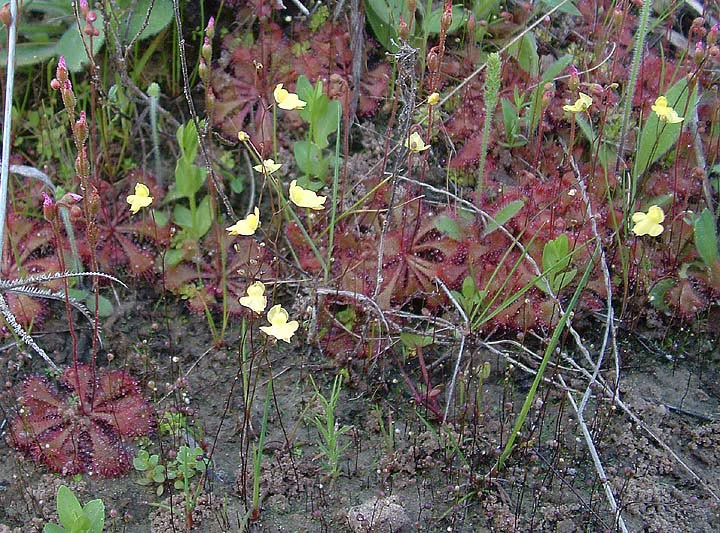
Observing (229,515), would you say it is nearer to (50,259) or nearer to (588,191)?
(50,259)

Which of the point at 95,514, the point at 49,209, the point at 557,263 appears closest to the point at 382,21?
the point at 557,263

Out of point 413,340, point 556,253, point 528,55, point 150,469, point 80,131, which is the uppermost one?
point 80,131

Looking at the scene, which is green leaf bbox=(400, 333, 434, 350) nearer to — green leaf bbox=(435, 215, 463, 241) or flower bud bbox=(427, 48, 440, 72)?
green leaf bbox=(435, 215, 463, 241)

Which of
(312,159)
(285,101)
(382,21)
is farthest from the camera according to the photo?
(382,21)

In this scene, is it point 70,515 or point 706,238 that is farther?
point 706,238

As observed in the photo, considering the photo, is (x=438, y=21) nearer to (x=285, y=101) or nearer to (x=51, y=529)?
(x=285, y=101)

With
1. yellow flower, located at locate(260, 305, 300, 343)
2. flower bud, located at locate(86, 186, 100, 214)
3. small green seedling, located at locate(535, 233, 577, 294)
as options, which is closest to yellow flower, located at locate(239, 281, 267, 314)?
yellow flower, located at locate(260, 305, 300, 343)
